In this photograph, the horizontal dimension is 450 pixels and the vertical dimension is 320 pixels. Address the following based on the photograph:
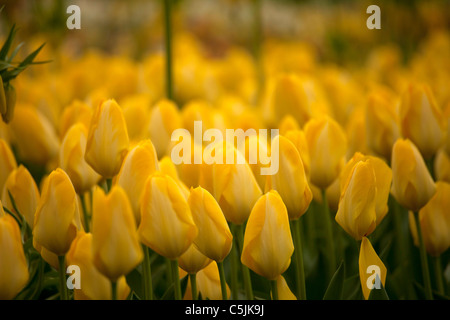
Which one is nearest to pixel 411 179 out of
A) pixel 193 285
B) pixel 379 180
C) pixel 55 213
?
pixel 379 180

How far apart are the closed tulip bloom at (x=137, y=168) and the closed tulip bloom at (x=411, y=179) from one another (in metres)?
0.27

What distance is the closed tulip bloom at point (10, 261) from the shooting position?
490 mm

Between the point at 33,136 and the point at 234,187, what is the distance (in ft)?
1.47

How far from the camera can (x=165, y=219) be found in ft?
1.60

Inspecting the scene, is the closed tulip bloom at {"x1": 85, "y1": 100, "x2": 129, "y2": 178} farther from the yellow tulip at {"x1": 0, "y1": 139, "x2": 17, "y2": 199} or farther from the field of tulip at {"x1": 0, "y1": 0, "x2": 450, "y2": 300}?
the yellow tulip at {"x1": 0, "y1": 139, "x2": 17, "y2": 199}

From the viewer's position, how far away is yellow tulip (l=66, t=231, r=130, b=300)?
0.50 meters

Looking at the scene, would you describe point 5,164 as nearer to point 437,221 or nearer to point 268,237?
point 268,237

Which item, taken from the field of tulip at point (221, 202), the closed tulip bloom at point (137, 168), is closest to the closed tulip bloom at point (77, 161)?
the field of tulip at point (221, 202)

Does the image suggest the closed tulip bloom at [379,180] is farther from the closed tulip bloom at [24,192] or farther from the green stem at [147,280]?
the closed tulip bloom at [24,192]

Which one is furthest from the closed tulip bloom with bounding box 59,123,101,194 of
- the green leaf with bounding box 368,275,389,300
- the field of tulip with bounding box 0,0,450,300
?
the green leaf with bounding box 368,275,389,300

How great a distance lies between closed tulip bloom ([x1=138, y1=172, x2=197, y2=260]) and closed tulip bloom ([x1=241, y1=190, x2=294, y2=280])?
0.06 metres
